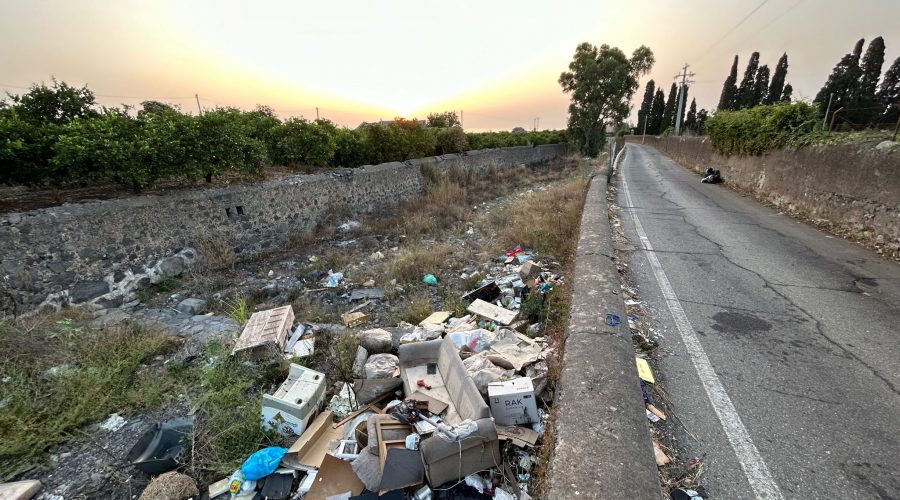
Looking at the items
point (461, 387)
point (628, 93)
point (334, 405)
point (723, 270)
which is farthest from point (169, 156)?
point (628, 93)

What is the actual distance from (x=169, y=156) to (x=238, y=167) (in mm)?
1156

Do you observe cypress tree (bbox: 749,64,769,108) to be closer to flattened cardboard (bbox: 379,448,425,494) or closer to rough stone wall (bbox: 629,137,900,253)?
rough stone wall (bbox: 629,137,900,253)

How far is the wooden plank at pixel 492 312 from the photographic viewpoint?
3802 mm

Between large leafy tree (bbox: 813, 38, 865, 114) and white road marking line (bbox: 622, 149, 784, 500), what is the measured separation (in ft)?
119

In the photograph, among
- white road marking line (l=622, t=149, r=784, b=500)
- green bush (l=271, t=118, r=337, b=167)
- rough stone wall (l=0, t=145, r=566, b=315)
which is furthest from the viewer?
green bush (l=271, t=118, r=337, b=167)

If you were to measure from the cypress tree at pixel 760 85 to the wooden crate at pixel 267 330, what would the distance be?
4604cm

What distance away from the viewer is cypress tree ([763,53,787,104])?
33031 millimetres

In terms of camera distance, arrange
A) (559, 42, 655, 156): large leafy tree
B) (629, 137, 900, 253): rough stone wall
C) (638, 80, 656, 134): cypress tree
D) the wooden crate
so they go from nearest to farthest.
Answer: the wooden crate → (629, 137, 900, 253): rough stone wall → (559, 42, 655, 156): large leafy tree → (638, 80, 656, 134): cypress tree

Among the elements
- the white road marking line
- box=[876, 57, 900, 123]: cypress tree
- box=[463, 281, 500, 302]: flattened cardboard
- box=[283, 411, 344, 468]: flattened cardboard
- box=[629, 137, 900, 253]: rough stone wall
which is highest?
box=[876, 57, 900, 123]: cypress tree

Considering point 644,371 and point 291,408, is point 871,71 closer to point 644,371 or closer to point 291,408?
point 644,371

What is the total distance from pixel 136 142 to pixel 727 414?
7467mm

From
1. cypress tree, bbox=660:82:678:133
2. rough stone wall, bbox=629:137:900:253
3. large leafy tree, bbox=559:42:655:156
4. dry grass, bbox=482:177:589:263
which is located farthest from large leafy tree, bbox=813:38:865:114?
dry grass, bbox=482:177:589:263

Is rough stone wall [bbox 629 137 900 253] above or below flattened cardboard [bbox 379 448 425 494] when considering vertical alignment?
above

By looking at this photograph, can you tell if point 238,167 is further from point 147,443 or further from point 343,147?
point 147,443
